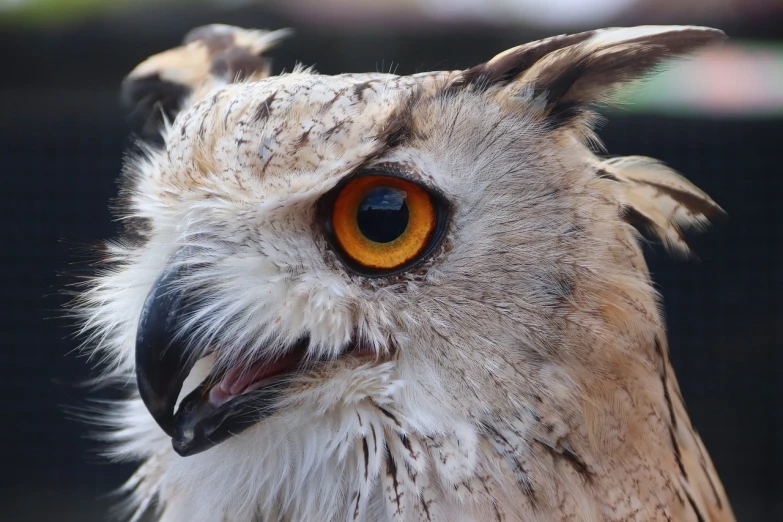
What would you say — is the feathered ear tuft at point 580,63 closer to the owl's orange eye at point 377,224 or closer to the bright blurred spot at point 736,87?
the owl's orange eye at point 377,224

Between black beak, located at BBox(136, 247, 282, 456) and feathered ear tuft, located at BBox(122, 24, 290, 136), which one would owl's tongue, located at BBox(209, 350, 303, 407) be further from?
feathered ear tuft, located at BBox(122, 24, 290, 136)

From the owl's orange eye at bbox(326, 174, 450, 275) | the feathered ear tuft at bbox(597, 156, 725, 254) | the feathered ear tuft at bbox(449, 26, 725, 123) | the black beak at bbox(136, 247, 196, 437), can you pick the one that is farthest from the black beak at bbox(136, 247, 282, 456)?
the feathered ear tuft at bbox(597, 156, 725, 254)

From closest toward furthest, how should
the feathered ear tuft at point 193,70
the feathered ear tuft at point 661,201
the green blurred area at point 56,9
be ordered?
1. the feathered ear tuft at point 661,201
2. the feathered ear tuft at point 193,70
3. the green blurred area at point 56,9

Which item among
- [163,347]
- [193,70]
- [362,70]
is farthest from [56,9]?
[163,347]

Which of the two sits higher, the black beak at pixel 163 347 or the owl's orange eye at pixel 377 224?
the owl's orange eye at pixel 377 224

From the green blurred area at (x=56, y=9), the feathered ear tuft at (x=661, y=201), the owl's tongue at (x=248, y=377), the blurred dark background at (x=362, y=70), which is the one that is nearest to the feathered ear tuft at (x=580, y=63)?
the feathered ear tuft at (x=661, y=201)

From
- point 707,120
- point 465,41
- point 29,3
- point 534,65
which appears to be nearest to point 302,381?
point 534,65

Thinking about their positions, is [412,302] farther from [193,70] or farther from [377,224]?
[193,70]
